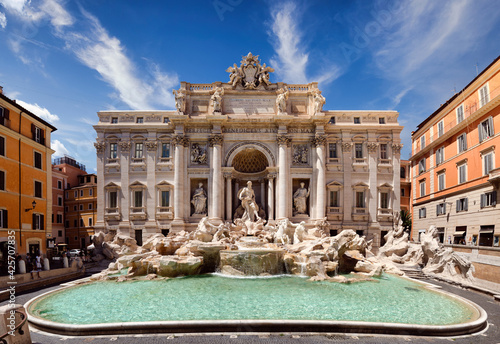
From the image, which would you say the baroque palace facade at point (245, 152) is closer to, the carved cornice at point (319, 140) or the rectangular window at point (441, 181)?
the carved cornice at point (319, 140)

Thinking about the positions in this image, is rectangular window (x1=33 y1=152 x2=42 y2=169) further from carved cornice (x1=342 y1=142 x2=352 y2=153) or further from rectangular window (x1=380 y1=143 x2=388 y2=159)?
rectangular window (x1=380 y1=143 x2=388 y2=159)

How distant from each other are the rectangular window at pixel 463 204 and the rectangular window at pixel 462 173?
1.46 m

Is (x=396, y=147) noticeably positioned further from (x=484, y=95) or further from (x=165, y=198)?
(x=165, y=198)

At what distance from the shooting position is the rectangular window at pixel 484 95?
20817 millimetres

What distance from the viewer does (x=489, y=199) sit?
66.0ft

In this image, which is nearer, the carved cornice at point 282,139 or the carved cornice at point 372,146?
the carved cornice at point 282,139

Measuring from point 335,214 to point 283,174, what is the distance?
20.0 ft

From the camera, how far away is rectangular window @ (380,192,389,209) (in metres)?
27.4

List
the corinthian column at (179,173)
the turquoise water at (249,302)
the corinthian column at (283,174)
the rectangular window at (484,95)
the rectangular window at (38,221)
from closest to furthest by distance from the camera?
the turquoise water at (249,302), the rectangular window at (484,95), the rectangular window at (38,221), the corinthian column at (283,174), the corinthian column at (179,173)

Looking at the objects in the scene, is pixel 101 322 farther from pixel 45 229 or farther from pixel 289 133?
pixel 289 133

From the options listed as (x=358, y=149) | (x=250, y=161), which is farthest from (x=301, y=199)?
(x=358, y=149)

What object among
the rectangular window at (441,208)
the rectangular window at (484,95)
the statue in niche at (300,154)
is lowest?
the rectangular window at (441,208)

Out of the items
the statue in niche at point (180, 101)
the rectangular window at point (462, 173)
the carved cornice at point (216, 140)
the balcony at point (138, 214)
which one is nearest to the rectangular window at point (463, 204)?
the rectangular window at point (462, 173)

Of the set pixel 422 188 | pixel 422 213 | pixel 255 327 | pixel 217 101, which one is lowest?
pixel 255 327
